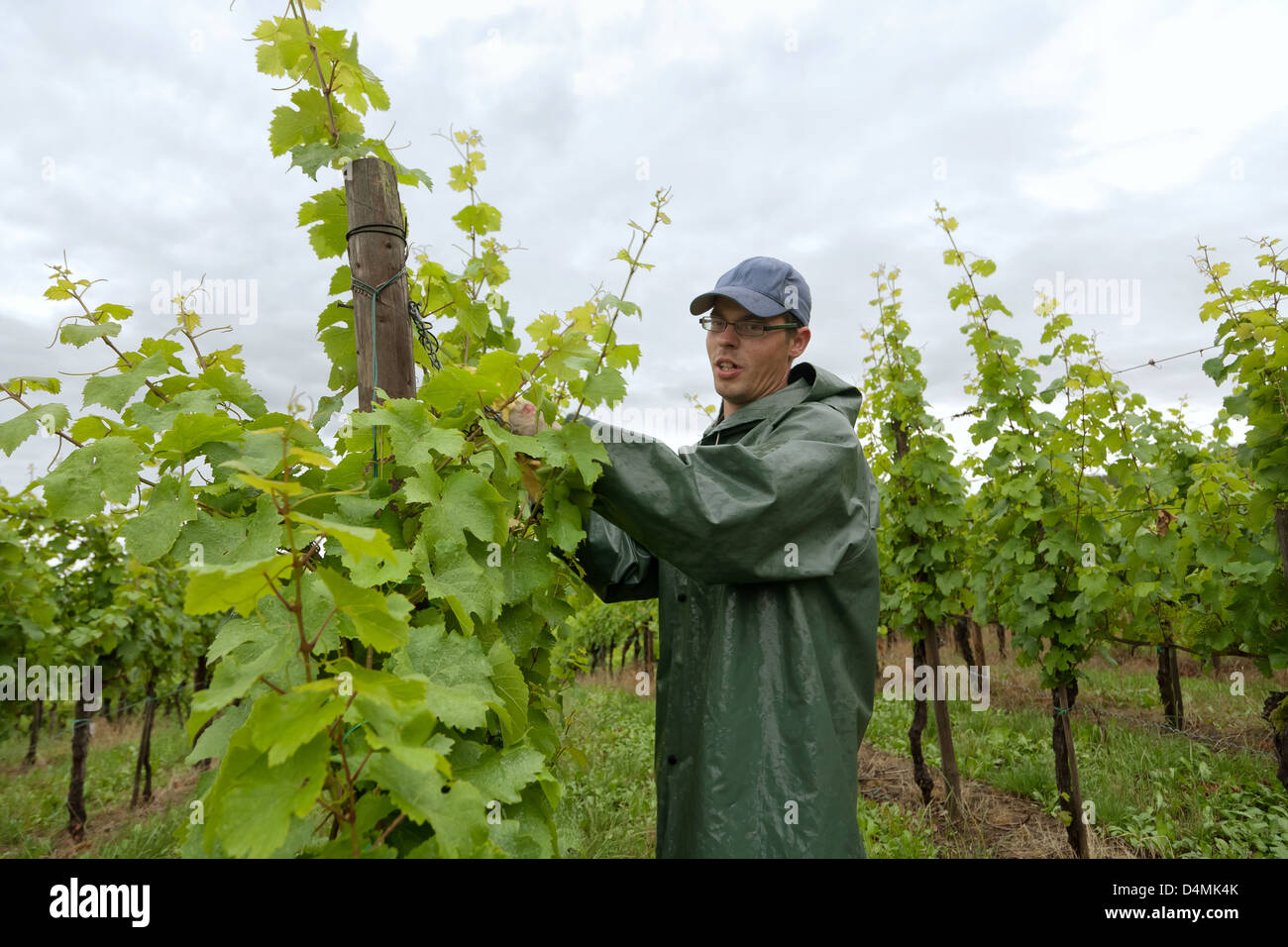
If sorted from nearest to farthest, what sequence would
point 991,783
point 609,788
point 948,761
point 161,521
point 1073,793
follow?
point 161,521
point 1073,793
point 948,761
point 609,788
point 991,783

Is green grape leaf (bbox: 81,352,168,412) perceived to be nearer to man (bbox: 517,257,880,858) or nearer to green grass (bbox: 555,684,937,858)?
man (bbox: 517,257,880,858)

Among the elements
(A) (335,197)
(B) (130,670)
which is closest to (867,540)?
(A) (335,197)

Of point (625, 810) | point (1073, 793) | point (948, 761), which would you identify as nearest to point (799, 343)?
point (1073, 793)

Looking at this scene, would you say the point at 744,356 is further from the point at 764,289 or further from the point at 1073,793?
the point at 1073,793

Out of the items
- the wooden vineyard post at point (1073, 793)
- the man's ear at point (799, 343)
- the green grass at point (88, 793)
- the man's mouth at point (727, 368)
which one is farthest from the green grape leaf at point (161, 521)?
the wooden vineyard post at point (1073, 793)

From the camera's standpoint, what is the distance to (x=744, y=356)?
2.49 meters

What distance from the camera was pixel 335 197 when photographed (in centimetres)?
196

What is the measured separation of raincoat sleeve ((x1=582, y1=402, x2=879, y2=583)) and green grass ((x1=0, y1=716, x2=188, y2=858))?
14.5 feet

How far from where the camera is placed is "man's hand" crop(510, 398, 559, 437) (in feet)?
5.64

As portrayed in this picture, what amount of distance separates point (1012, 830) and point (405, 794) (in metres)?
5.94

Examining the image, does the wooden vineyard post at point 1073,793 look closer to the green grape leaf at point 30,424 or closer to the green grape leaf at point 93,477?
the green grape leaf at point 93,477

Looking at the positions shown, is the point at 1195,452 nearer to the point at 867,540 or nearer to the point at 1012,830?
the point at 1012,830

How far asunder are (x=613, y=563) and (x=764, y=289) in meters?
1.08

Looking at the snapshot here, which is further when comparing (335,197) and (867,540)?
(867,540)
